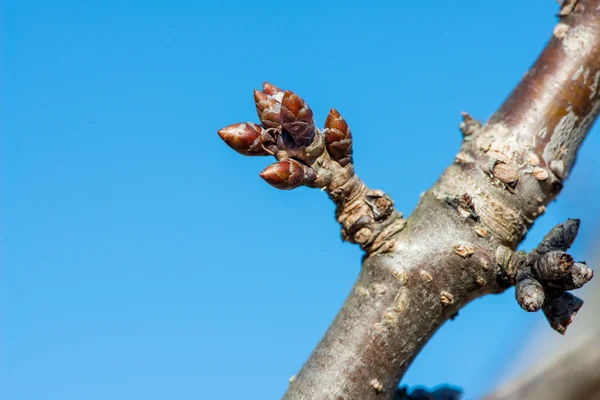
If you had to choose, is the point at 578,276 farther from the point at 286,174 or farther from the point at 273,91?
the point at 273,91

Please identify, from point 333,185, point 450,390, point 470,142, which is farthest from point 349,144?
point 450,390

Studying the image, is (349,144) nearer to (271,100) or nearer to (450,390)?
(271,100)

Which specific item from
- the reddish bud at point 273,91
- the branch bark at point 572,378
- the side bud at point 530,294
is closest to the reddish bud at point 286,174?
the reddish bud at point 273,91

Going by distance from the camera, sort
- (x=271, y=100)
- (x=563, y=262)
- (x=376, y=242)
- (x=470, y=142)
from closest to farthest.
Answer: (x=563, y=262)
(x=271, y=100)
(x=376, y=242)
(x=470, y=142)

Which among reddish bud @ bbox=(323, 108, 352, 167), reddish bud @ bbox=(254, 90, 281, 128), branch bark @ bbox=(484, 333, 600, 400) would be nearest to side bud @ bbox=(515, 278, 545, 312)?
reddish bud @ bbox=(323, 108, 352, 167)

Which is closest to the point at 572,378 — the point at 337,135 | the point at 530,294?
the point at 530,294

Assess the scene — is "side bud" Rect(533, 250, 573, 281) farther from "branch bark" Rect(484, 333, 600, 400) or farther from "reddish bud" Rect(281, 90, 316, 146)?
"branch bark" Rect(484, 333, 600, 400)

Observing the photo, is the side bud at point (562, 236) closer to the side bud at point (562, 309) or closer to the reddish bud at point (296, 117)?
the side bud at point (562, 309)

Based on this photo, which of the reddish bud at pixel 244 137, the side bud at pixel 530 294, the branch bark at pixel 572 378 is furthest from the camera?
the reddish bud at pixel 244 137
